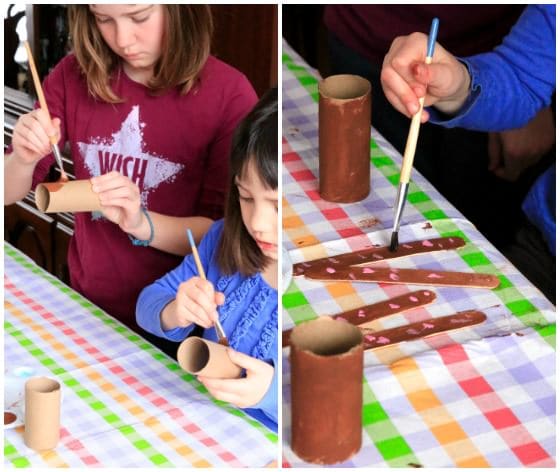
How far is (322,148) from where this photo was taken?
3.48 ft

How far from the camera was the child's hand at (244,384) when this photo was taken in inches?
33.7

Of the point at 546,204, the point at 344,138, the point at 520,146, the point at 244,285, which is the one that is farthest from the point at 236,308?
the point at 520,146

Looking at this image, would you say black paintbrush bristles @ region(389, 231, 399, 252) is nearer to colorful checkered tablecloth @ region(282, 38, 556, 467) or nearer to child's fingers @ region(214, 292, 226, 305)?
colorful checkered tablecloth @ region(282, 38, 556, 467)

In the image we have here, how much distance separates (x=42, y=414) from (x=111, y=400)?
109mm

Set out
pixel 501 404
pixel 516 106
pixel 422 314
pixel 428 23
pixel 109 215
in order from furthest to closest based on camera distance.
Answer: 1. pixel 428 23
2. pixel 516 106
3. pixel 109 215
4. pixel 422 314
5. pixel 501 404

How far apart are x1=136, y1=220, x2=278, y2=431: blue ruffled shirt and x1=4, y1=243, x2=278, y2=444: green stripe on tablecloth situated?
20 millimetres

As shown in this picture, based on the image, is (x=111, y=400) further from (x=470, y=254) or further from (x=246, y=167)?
(x=470, y=254)

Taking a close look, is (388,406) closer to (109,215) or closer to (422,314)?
(422,314)

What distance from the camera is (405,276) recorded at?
0.95m

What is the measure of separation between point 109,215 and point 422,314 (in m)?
0.36

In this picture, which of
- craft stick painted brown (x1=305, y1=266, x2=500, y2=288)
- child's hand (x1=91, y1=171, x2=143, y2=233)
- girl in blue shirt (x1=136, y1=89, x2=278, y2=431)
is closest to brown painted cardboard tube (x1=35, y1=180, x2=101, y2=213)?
child's hand (x1=91, y1=171, x2=143, y2=233)

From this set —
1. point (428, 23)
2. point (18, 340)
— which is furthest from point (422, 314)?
point (428, 23)

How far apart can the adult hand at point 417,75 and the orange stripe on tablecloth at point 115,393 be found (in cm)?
41

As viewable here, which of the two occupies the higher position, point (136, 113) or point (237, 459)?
point (136, 113)
